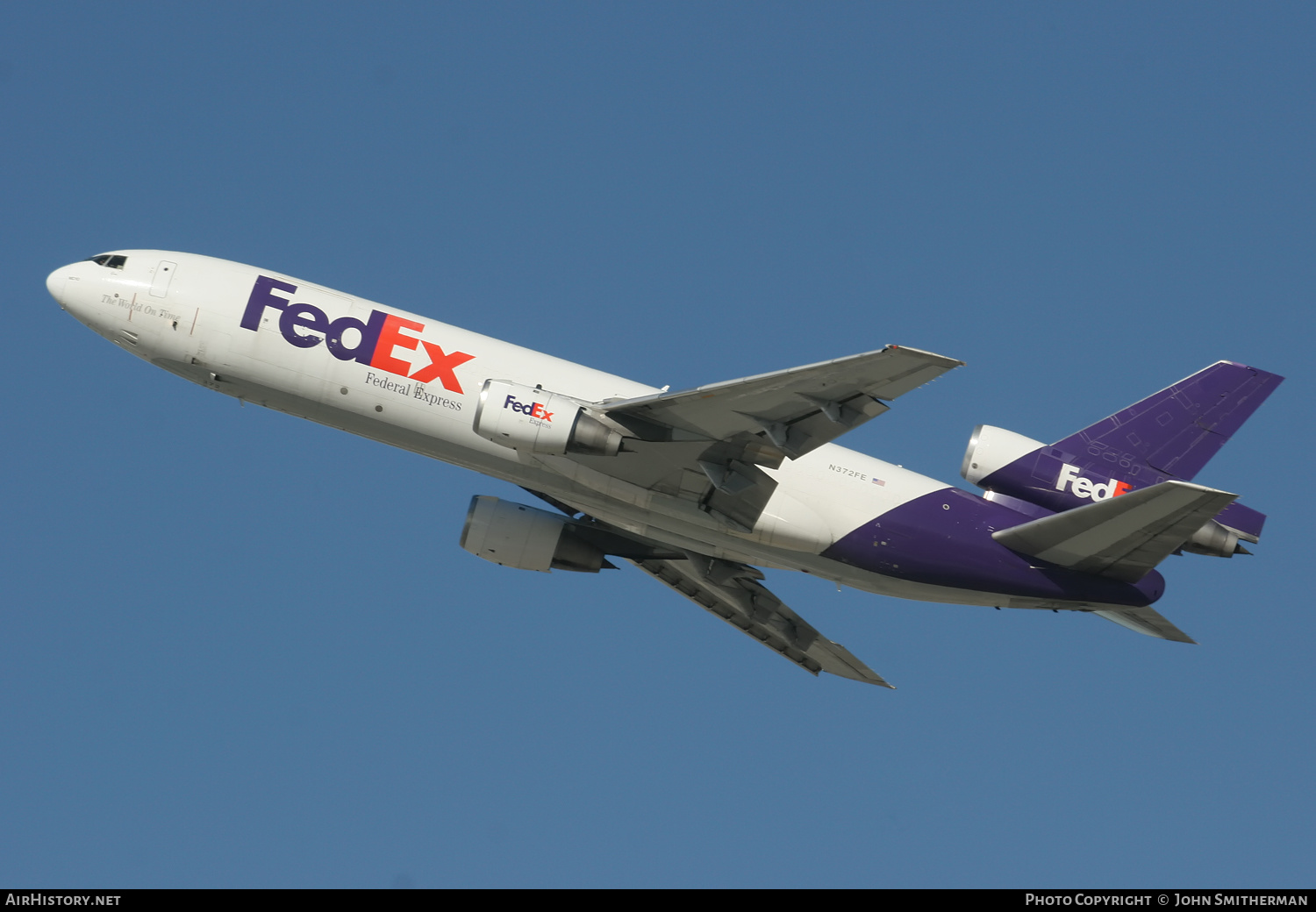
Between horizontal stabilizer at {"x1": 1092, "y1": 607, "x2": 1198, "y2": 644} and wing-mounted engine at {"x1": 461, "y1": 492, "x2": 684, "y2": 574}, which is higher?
horizontal stabilizer at {"x1": 1092, "y1": 607, "x2": 1198, "y2": 644}

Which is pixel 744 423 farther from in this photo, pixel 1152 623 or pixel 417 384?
pixel 1152 623

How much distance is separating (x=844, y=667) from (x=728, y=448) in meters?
12.2

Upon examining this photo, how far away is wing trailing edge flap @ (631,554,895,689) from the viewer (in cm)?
3841

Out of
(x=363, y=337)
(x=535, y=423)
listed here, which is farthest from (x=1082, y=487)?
(x=363, y=337)

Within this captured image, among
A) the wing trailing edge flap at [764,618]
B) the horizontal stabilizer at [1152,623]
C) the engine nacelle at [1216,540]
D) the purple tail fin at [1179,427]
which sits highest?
the purple tail fin at [1179,427]

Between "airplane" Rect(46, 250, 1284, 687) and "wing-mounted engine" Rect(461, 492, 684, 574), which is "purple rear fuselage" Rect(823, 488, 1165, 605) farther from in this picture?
"wing-mounted engine" Rect(461, 492, 684, 574)

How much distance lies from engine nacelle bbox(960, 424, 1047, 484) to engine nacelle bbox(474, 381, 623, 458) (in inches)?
379

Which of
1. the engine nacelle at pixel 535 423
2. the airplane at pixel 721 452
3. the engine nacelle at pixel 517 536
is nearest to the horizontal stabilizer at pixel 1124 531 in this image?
the airplane at pixel 721 452

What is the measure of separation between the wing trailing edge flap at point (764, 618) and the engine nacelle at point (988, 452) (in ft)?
26.8

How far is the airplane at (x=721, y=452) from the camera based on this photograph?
3031cm

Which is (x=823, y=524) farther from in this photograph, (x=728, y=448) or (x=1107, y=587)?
(x=1107, y=587)

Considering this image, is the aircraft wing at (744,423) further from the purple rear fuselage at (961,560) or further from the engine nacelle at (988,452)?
the engine nacelle at (988,452)

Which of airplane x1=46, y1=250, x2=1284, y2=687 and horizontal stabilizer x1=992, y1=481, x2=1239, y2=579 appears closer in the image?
horizontal stabilizer x1=992, y1=481, x2=1239, y2=579

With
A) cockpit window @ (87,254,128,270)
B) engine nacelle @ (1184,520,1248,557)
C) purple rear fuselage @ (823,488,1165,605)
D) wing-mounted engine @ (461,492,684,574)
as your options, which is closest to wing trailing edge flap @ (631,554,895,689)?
wing-mounted engine @ (461,492,684,574)
